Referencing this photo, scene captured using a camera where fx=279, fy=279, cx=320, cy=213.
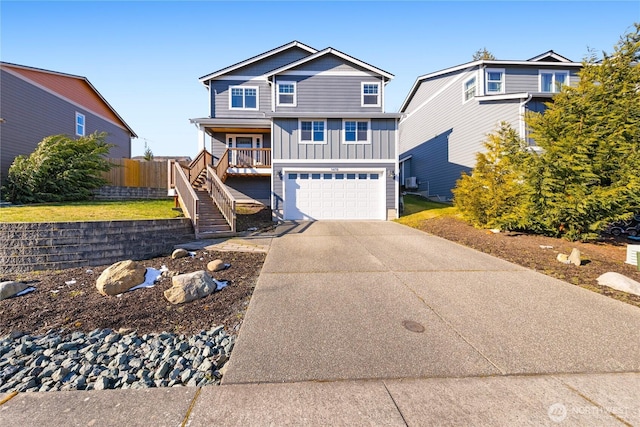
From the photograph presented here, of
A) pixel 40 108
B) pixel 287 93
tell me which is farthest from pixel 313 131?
pixel 40 108

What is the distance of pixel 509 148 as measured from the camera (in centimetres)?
922

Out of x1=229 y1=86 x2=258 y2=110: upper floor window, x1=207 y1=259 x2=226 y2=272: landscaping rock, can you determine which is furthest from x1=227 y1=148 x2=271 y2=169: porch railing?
x1=207 y1=259 x2=226 y2=272: landscaping rock

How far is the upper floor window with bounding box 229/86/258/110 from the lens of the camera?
51.8 feet

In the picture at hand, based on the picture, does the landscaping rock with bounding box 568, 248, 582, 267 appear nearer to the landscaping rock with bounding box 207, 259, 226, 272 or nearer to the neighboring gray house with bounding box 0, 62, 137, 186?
the landscaping rock with bounding box 207, 259, 226, 272

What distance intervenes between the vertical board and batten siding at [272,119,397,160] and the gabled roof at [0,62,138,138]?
13.2 m

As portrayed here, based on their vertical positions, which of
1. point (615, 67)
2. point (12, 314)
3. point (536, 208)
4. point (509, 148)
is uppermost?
point (615, 67)

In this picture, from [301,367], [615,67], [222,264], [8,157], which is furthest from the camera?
[8,157]

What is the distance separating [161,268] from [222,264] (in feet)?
4.83

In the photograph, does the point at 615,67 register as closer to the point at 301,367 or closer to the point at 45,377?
the point at 301,367

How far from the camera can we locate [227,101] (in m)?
15.8

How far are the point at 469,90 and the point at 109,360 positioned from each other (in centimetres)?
1916

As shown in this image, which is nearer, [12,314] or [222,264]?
[12,314]

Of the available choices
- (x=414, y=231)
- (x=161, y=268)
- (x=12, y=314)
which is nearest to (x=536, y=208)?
(x=414, y=231)

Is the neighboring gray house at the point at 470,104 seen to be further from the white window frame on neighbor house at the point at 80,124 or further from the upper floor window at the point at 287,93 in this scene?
the white window frame on neighbor house at the point at 80,124
